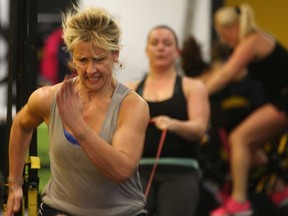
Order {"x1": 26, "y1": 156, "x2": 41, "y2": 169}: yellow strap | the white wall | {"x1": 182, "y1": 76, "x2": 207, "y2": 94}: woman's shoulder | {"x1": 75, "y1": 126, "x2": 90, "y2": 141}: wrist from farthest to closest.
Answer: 1. the white wall
2. {"x1": 182, "y1": 76, "x2": 207, "y2": 94}: woman's shoulder
3. {"x1": 26, "y1": 156, "x2": 41, "y2": 169}: yellow strap
4. {"x1": 75, "y1": 126, "x2": 90, "y2": 141}: wrist

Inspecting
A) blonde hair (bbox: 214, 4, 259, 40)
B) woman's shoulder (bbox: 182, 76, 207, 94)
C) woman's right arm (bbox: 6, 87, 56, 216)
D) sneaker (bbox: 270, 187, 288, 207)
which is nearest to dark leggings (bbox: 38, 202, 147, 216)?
woman's right arm (bbox: 6, 87, 56, 216)

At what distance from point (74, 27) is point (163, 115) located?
1.89 meters

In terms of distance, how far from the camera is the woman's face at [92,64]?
3.42 m

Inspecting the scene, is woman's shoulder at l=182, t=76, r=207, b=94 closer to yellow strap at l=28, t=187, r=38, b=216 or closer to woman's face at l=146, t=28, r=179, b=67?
woman's face at l=146, t=28, r=179, b=67

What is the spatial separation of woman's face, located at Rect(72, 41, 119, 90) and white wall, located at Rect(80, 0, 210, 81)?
4.71m

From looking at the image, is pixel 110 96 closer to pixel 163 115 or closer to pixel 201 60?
pixel 163 115

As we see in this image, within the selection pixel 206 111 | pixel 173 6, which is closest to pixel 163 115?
pixel 206 111

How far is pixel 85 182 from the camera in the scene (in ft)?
11.5

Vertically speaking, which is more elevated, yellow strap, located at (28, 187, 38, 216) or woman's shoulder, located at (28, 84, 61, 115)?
woman's shoulder, located at (28, 84, 61, 115)

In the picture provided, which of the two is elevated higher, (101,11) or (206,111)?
(101,11)

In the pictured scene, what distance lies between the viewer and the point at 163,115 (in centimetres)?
528

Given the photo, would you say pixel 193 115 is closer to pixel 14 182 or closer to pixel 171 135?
pixel 171 135

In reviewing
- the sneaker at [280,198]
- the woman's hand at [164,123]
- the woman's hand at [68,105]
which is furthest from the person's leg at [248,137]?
the woman's hand at [68,105]

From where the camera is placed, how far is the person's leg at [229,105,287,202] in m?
6.89
